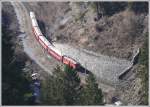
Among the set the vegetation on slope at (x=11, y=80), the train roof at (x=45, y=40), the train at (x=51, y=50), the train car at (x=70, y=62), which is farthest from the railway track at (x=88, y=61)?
the vegetation on slope at (x=11, y=80)

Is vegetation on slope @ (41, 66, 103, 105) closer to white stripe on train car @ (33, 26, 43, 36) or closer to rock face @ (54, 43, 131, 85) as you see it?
rock face @ (54, 43, 131, 85)

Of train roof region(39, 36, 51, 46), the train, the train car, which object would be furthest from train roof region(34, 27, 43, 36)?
the train car

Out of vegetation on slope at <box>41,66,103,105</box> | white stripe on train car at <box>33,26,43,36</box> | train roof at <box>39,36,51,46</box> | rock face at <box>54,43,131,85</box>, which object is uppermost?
white stripe on train car at <box>33,26,43,36</box>

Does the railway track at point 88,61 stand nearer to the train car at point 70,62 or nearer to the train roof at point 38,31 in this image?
the train roof at point 38,31

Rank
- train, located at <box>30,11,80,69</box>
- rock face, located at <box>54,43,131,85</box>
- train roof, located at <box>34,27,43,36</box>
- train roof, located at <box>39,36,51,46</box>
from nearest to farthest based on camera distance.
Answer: rock face, located at <box>54,43,131,85</box> → train, located at <box>30,11,80,69</box> → train roof, located at <box>39,36,51,46</box> → train roof, located at <box>34,27,43,36</box>

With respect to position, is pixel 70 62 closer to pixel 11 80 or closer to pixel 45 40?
pixel 45 40

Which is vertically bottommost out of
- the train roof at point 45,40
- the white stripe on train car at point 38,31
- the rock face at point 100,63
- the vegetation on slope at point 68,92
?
the vegetation on slope at point 68,92

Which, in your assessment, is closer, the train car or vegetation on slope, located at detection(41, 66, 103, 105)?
vegetation on slope, located at detection(41, 66, 103, 105)

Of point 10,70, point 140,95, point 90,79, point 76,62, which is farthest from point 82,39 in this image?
point 10,70

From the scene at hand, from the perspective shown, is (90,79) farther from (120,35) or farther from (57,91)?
(120,35)
